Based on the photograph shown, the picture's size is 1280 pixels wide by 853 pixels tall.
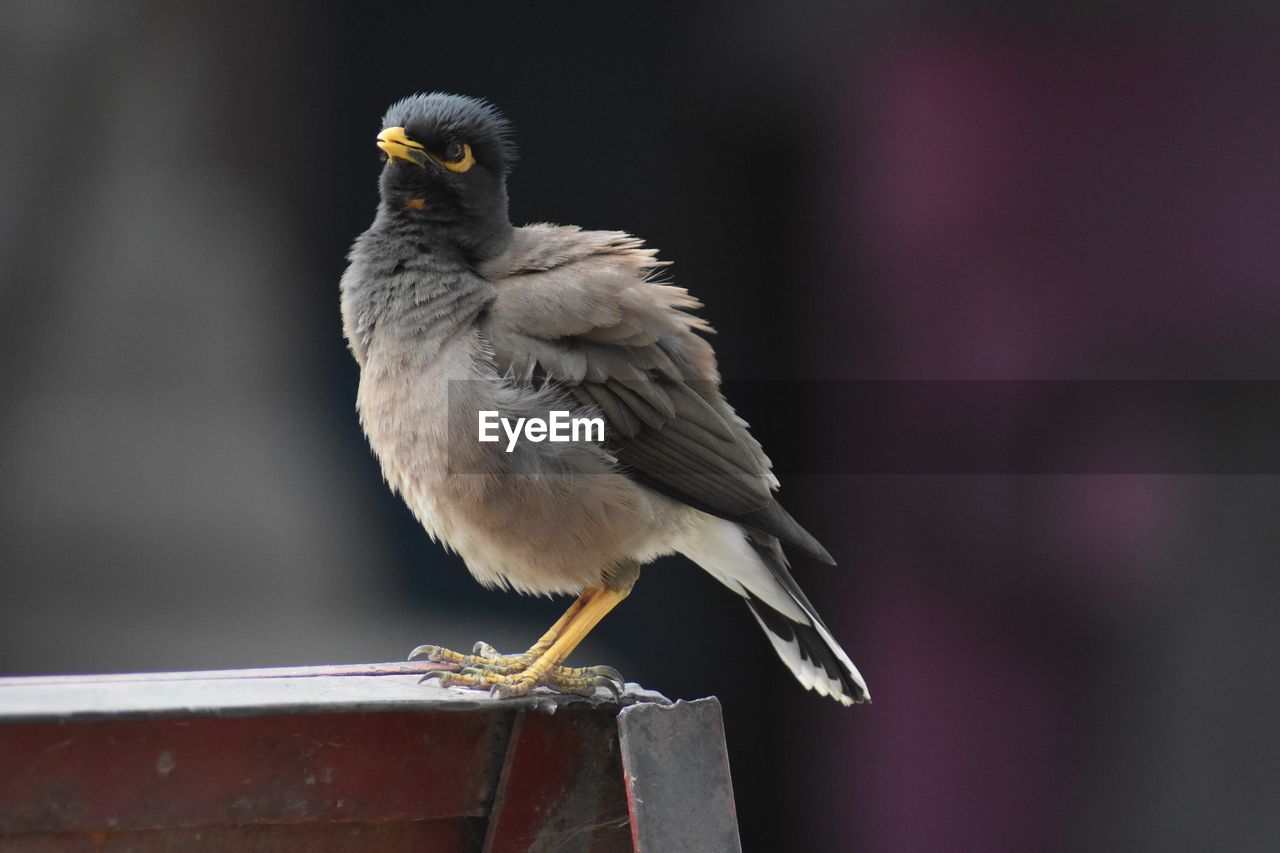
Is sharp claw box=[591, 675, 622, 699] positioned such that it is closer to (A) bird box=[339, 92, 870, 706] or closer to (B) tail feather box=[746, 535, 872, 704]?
(A) bird box=[339, 92, 870, 706]

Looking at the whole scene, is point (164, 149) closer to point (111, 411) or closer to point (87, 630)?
point (111, 411)

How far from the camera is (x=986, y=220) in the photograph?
13.0 ft

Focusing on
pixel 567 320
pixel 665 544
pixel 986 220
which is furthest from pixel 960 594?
pixel 567 320

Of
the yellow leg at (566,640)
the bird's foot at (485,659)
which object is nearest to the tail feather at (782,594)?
the yellow leg at (566,640)

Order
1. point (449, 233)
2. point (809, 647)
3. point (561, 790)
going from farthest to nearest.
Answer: point (809, 647)
point (449, 233)
point (561, 790)

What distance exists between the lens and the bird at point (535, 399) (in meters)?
2.35

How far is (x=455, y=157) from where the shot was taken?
254cm

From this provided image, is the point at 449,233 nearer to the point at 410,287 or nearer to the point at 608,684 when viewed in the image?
the point at 410,287

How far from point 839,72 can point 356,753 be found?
9.08 feet

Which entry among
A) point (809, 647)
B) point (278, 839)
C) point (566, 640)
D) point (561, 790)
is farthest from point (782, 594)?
point (278, 839)

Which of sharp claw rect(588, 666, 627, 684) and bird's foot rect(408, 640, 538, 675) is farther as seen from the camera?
bird's foot rect(408, 640, 538, 675)

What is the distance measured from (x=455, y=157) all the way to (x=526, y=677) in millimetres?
952

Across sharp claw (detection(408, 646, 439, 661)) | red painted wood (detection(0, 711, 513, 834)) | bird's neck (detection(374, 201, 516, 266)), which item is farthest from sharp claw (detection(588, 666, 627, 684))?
bird's neck (detection(374, 201, 516, 266))

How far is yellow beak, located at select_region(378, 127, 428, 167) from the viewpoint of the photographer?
2432 millimetres
